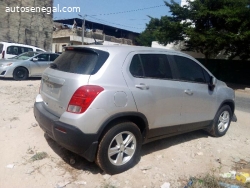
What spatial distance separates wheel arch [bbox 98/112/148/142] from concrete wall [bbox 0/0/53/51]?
22781mm

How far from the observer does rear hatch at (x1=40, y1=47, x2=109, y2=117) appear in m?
2.89

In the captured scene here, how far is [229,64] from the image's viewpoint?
18641 millimetres

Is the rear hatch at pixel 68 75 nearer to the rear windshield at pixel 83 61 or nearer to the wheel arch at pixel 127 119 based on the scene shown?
the rear windshield at pixel 83 61

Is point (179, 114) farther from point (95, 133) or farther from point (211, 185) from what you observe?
point (95, 133)

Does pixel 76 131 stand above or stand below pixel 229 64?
below

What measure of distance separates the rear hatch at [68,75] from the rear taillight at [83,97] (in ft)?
0.22

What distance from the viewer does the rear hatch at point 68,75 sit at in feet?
9.49

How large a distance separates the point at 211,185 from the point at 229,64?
1762cm

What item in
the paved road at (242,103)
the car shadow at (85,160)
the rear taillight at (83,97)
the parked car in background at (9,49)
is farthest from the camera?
the parked car in background at (9,49)

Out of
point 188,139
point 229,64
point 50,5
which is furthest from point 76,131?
point 50,5

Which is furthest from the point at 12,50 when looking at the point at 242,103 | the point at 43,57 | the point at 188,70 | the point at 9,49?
the point at 242,103

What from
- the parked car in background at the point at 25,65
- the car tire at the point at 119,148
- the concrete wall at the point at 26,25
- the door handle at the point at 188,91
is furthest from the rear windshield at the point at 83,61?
the concrete wall at the point at 26,25

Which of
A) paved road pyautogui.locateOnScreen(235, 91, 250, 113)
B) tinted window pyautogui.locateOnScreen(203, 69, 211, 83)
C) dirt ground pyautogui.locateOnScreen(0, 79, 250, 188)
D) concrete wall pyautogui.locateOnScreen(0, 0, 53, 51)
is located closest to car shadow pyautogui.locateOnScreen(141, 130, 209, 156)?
dirt ground pyautogui.locateOnScreen(0, 79, 250, 188)

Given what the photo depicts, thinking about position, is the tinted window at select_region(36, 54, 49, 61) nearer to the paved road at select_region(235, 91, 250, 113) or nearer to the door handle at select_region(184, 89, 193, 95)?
the paved road at select_region(235, 91, 250, 113)
